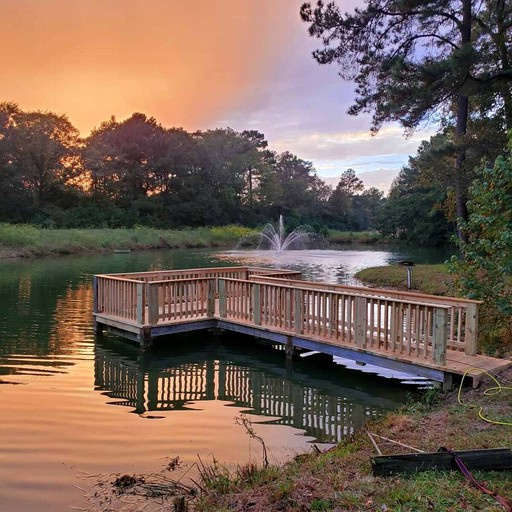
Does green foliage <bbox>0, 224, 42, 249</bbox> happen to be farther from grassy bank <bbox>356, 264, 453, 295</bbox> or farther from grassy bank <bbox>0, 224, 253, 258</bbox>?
grassy bank <bbox>356, 264, 453, 295</bbox>

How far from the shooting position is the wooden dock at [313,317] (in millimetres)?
6312

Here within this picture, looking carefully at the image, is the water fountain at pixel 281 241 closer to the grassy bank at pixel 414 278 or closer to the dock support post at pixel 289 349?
the grassy bank at pixel 414 278

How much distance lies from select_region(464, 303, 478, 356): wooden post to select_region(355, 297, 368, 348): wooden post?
1362 mm

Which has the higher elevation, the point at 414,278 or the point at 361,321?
the point at 361,321

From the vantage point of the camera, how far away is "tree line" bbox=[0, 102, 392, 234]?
4594cm

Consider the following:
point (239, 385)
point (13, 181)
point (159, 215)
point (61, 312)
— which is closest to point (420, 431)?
point (239, 385)

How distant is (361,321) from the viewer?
A: 6.96 metres

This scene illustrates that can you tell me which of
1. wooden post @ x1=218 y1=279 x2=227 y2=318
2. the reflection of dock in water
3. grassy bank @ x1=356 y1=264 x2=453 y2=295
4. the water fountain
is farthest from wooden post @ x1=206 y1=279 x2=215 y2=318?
the water fountain

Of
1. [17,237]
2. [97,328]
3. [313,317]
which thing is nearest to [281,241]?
[17,237]

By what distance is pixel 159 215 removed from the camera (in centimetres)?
5622

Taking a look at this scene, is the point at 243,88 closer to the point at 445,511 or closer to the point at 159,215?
the point at 445,511

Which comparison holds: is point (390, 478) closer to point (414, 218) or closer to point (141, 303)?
point (141, 303)

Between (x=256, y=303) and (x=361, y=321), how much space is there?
2.27 meters

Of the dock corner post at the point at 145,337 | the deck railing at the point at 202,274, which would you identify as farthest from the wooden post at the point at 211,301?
the dock corner post at the point at 145,337
